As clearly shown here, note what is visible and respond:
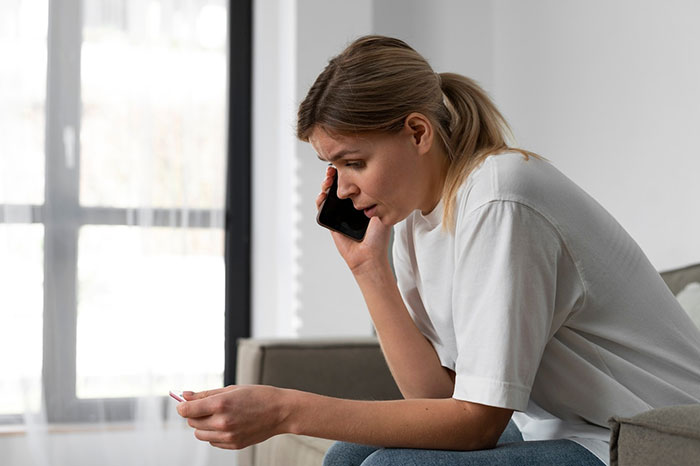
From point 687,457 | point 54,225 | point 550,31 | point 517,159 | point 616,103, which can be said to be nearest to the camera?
point 687,457

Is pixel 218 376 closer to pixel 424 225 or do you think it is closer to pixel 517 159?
pixel 424 225

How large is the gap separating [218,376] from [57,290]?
0.69 meters

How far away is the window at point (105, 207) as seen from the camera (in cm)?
298

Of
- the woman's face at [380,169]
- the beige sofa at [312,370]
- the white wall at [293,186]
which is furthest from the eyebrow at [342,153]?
the white wall at [293,186]

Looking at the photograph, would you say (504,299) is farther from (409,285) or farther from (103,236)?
(103,236)

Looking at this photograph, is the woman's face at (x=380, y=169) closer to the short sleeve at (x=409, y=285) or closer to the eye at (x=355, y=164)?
the eye at (x=355, y=164)

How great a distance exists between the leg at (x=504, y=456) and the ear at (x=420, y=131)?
17.4 inches

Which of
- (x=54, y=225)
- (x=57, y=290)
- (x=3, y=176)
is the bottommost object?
(x=57, y=290)

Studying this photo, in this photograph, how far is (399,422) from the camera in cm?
101

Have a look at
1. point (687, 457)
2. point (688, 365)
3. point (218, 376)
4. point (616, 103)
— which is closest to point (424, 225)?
point (688, 365)

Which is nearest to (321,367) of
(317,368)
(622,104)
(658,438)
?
(317,368)

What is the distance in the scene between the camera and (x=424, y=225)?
1.32 meters

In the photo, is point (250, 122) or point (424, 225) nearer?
point (424, 225)

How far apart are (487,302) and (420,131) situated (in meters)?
0.32
